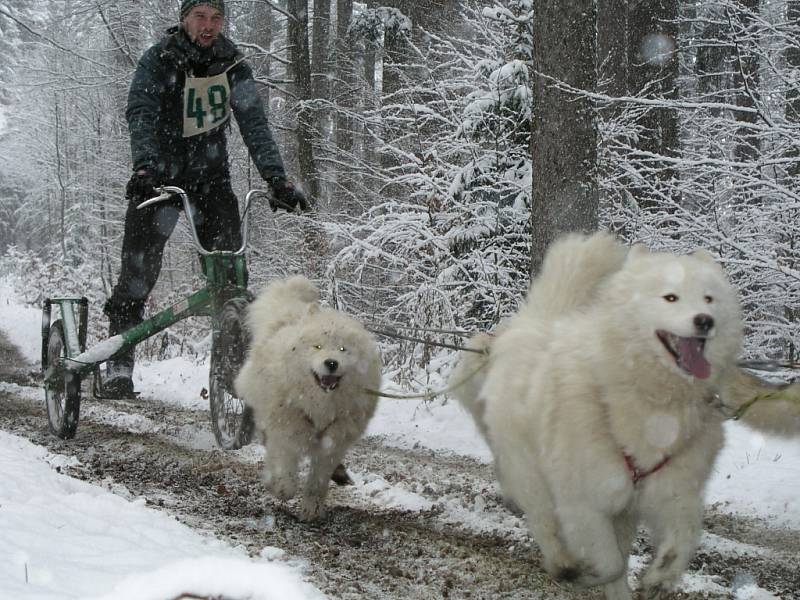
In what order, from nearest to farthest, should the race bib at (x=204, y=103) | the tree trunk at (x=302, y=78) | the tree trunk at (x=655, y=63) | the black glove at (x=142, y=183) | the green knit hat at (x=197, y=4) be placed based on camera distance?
the black glove at (x=142, y=183) → the green knit hat at (x=197, y=4) → the race bib at (x=204, y=103) → the tree trunk at (x=655, y=63) → the tree trunk at (x=302, y=78)

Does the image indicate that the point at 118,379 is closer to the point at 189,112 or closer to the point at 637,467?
the point at 189,112

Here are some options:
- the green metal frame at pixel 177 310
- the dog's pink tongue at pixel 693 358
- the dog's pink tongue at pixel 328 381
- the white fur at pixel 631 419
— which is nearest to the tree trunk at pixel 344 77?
the green metal frame at pixel 177 310

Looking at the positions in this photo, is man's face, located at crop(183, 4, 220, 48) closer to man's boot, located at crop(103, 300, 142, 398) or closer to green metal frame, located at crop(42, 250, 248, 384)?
green metal frame, located at crop(42, 250, 248, 384)

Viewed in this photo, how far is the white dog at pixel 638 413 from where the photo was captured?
254cm

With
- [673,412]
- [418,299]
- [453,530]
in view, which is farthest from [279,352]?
[418,299]

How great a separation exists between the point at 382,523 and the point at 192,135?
2.98m

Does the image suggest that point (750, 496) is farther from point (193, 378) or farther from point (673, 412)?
point (193, 378)

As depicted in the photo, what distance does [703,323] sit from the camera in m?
2.45

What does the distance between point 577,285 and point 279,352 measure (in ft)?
5.74

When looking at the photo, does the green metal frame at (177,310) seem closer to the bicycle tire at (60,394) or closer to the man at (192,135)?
the bicycle tire at (60,394)

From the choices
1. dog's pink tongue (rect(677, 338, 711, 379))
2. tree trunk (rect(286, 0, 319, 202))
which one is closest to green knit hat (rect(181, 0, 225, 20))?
dog's pink tongue (rect(677, 338, 711, 379))

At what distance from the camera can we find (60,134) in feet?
75.7

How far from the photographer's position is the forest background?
18.6 ft

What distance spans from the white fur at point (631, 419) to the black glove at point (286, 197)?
264 cm
